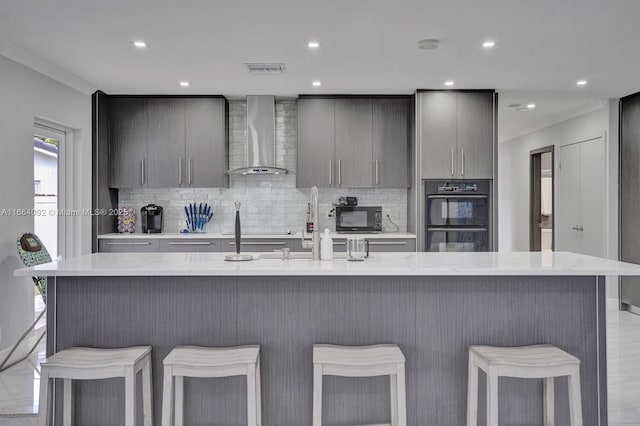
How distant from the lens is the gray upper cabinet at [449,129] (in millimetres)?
5340

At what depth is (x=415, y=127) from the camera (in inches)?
211

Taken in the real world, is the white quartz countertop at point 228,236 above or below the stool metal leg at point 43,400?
above

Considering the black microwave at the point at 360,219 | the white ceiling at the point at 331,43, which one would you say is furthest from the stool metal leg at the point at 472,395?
the black microwave at the point at 360,219

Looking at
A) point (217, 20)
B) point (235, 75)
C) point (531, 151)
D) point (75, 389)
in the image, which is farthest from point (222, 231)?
point (531, 151)

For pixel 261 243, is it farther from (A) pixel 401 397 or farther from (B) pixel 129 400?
(A) pixel 401 397

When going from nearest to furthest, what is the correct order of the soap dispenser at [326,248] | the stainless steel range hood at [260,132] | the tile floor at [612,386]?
the soap dispenser at [326,248] < the tile floor at [612,386] < the stainless steel range hood at [260,132]

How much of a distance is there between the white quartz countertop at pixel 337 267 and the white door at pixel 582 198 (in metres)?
3.83

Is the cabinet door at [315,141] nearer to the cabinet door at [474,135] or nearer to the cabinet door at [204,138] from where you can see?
the cabinet door at [204,138]

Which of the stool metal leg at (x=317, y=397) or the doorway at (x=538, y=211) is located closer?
the stool metal leg at (x=317, y=397)

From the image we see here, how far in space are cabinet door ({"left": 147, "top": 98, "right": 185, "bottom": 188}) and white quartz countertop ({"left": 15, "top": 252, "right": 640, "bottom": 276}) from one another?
293 cm

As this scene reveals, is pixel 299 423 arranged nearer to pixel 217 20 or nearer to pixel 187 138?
pixel 217 20

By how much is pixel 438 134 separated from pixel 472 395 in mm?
3519

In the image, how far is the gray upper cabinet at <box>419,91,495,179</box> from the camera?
5340 mm

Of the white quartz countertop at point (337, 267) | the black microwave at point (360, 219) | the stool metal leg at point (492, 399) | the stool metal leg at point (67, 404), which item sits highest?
the black microwave at point (360, 219)
